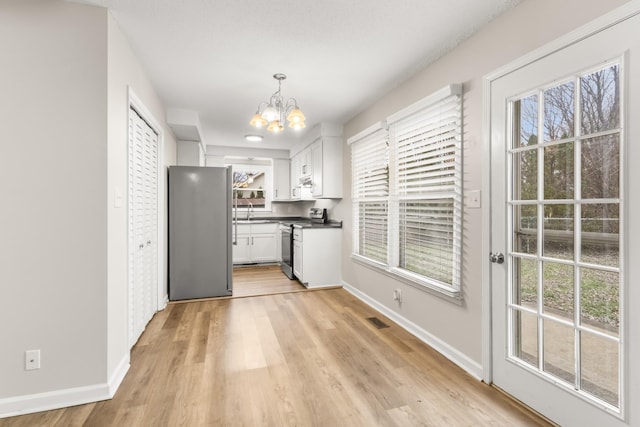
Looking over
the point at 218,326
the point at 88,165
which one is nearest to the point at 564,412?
the point at 218,326

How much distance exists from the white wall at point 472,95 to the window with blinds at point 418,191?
104 mm

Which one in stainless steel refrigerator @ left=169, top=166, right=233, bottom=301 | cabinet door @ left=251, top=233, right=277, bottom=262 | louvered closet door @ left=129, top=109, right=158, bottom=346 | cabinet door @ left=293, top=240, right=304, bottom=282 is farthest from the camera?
cabinet door @ left=251, top=233, right=277, bottom=262

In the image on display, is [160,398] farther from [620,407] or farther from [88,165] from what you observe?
[620,407]

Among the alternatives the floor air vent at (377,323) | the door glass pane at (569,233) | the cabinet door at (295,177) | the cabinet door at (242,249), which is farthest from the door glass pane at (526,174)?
the cabinet door at (242,249)

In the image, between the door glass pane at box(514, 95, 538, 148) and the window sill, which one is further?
the window sill

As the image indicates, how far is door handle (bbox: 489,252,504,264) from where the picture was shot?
201cm

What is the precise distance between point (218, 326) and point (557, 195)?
2.93 metres

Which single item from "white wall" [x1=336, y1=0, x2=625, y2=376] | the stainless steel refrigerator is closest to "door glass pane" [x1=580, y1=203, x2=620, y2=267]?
"white wall" [x1=336, y1=0, x2=625, y2=376]

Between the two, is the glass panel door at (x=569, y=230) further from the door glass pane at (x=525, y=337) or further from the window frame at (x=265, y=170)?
the window frame at (x=265, y=170)

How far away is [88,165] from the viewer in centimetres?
192

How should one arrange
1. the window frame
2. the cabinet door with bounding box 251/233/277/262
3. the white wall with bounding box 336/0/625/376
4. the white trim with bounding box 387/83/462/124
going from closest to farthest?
the white wall with bounding box 336/0/625/376 < the white trim with bounding box 387/83/462/124 < the cabinet door with bounding box 251/233/277/262 < the window frame

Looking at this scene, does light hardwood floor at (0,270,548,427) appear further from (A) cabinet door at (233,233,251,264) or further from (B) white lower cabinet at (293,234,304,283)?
(A) cabinet door at (233,233,251,264)

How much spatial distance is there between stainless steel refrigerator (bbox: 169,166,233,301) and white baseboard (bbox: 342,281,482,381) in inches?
75.6

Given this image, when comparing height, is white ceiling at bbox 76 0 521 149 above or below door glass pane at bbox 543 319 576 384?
above
